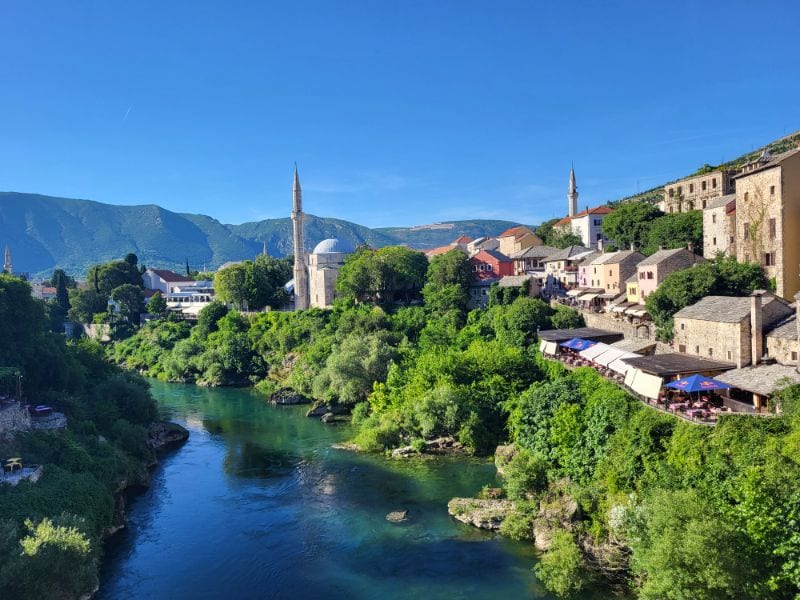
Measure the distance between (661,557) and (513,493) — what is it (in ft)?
28.5

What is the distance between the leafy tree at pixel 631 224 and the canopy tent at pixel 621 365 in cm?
2340

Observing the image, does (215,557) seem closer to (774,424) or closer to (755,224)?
(774,424)

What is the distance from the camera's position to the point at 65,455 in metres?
25.7

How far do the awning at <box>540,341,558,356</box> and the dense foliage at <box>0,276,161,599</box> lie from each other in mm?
22958

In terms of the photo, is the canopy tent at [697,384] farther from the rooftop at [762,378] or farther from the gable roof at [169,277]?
the gable roof at [169,277]

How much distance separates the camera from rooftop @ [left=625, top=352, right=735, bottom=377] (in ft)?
83.8

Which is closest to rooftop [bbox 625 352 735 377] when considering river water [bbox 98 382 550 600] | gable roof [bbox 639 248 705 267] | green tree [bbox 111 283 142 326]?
river water [bbox 98 382 550 600]

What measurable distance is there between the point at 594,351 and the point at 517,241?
40.0m

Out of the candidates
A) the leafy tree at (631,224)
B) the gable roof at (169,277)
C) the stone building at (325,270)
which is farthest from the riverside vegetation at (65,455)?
the gable roof at (169,277)

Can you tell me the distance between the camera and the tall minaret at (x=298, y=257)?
7206cm

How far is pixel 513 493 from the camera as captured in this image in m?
24.4

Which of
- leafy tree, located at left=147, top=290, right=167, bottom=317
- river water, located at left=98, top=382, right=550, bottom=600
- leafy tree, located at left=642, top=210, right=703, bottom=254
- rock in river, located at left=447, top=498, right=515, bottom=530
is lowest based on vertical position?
river water, located at left=98, top=382, right=550, bottom=600

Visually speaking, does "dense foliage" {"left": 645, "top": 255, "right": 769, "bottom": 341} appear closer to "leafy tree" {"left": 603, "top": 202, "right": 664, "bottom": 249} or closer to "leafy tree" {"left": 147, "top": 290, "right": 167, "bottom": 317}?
"leafy tree" {"left": 603, "top": 202, "right": 664, "bottom": 249}

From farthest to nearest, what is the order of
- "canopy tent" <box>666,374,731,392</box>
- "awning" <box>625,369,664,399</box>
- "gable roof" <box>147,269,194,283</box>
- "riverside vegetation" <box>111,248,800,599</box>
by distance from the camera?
"gable roof" <box>147,269,194,283</box>, "awning" <box>625,369,664,399</box>, "canopy tent" <box>666,374,731,392</box>, "riverside vegetation" <box>111,248,800,599</box>
